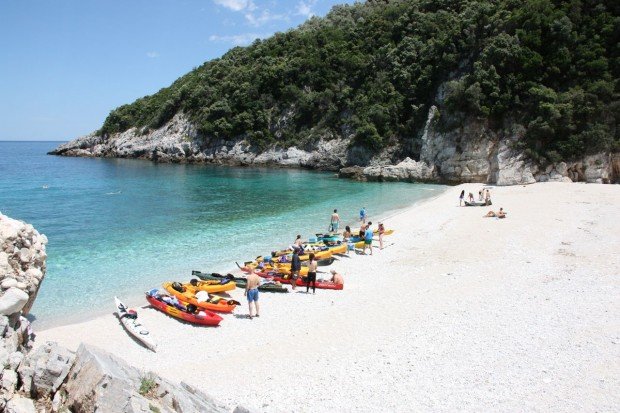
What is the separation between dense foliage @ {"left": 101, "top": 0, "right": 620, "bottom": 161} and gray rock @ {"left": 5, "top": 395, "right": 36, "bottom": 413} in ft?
144

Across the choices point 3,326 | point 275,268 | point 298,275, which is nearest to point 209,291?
point 275,268

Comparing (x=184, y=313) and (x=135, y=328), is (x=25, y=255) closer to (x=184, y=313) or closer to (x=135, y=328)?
(x=135, y=328)

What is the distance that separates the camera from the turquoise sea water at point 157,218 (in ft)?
54.2

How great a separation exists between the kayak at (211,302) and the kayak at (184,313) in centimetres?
21

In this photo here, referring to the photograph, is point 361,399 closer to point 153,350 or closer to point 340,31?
point 153,350

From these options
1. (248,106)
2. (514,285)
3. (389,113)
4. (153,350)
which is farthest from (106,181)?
(514,285)

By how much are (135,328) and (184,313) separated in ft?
4.91

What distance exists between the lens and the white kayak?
10.9m

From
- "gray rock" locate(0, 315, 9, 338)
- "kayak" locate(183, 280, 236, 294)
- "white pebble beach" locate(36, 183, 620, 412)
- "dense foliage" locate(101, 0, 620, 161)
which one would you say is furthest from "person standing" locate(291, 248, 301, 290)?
"dense foliage" locate(101, 0, 620, 161)

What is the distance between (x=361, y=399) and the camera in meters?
8.10

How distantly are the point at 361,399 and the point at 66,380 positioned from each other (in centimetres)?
509

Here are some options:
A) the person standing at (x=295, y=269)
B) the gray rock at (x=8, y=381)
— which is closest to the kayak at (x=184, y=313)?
the person standing at (x=295, y=269)

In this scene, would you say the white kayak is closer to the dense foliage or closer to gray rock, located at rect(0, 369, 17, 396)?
gray rock, located at rect(0, 369, 17, 396)

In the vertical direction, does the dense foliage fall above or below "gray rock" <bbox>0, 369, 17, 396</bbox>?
above
